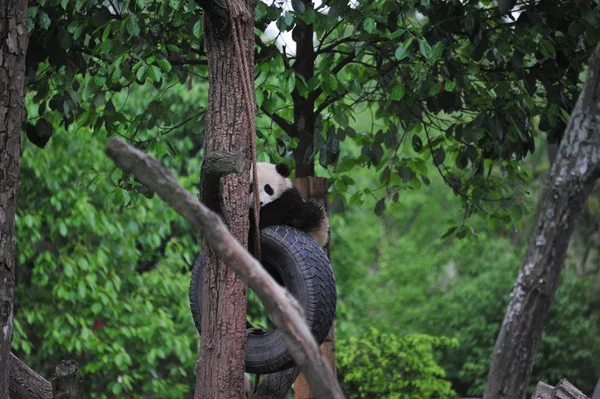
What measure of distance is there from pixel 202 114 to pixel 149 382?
14.9 ft

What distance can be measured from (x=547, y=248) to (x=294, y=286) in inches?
52.2

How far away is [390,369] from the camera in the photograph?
27.7 feet

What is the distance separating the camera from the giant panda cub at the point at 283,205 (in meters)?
4.09

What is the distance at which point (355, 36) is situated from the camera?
5.53 meters

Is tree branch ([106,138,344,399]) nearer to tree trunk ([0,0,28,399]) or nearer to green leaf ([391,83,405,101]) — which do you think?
tree trunk ([0,0,28,399])

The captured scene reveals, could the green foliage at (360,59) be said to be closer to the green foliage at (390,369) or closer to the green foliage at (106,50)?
the green foliage at (106,50)

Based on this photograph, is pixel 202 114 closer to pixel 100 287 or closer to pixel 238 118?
pixel 238 118

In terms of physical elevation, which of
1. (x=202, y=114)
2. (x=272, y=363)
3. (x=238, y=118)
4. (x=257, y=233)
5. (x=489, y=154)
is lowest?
(x=272, y=363)

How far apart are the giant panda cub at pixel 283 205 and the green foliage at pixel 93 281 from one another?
4425 millimetres

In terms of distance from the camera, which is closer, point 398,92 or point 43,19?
point 43,19

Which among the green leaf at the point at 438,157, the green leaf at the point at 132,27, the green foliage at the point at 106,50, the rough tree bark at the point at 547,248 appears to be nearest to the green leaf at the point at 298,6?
the green foliage at the point at 106,50

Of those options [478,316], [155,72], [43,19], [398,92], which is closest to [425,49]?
[398,92]

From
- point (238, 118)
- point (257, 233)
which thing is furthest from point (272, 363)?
point (238, 118)

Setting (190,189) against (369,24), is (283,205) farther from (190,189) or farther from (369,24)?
(190,189)
